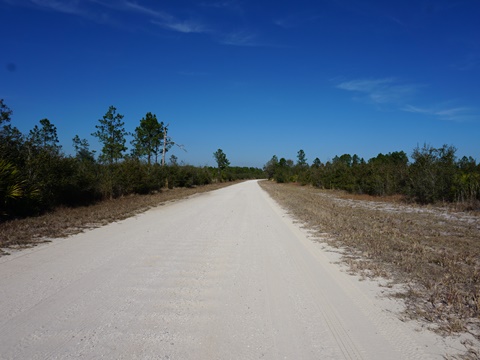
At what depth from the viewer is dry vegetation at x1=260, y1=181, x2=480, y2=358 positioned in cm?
405

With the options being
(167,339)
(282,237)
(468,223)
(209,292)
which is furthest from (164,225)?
(468,223)

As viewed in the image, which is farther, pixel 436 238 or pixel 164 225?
pixel 164 225

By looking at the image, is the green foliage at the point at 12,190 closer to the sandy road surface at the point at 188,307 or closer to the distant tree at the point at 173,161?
the sandy road surface at the point at 188,307

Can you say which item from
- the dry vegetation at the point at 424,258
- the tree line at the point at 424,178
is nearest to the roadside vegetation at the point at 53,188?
the dry vegetation at the point at 424,258

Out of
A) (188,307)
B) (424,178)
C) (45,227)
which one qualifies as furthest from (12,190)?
(424,178)

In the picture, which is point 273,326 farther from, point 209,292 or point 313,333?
point 209,292

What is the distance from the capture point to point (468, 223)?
1143 centimetres

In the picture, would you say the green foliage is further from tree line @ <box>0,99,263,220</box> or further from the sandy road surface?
the sandy road surface

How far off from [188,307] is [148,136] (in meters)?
38.2

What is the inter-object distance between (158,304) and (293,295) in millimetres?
1925

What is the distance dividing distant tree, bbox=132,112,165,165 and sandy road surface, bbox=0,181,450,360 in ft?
110

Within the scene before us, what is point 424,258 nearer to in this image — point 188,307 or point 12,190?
point 188,307

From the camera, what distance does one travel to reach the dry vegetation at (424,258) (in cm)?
405

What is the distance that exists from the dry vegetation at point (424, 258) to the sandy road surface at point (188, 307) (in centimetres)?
63
